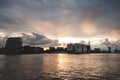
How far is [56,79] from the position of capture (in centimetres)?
7531

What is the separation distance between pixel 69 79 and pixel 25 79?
51.2 ft

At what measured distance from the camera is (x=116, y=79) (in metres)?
75.4

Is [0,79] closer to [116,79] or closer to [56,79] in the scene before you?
[56,79]

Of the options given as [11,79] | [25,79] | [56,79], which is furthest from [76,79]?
[11,79]

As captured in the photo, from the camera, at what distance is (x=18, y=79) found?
73375mm

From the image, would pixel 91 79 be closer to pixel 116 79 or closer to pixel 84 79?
pixel 84 79

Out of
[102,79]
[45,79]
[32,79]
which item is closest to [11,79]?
[32,79]

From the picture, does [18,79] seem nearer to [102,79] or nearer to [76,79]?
[76,79]

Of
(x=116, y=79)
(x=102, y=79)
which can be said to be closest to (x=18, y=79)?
(x=102, y=79)

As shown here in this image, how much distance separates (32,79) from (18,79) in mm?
5015

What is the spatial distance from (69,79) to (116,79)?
16.9 meters

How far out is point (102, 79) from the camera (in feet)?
247

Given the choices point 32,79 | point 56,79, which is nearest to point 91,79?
point 56,79

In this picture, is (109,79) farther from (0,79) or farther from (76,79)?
(0,79)
